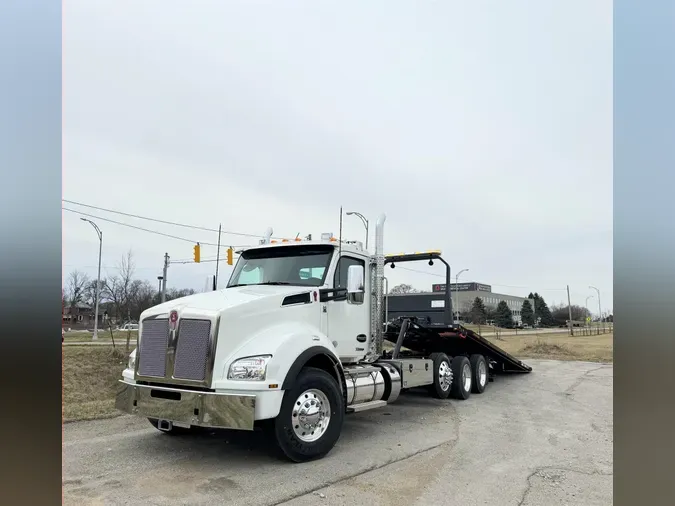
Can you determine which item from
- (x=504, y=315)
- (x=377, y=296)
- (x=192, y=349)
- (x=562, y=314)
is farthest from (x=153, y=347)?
(x=504, y=315)

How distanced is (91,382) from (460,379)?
813 centimetres

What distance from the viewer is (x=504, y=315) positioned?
237 ft

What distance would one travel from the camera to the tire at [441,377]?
9992mm

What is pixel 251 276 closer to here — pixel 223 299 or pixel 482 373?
pixel 223 299

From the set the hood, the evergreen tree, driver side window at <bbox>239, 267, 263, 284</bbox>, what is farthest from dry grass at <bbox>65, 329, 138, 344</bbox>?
the evergreen tree

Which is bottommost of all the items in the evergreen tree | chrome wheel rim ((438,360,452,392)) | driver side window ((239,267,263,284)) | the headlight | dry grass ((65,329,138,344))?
the evergreen tree

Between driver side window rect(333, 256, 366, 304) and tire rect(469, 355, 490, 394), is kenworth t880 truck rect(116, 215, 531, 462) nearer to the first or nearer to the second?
driver side window rect(333, 256, 366, 304)

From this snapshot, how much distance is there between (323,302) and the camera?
680 centimetres

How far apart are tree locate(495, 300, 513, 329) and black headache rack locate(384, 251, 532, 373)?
58635mm

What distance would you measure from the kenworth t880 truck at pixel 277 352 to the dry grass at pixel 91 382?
7.74 feet

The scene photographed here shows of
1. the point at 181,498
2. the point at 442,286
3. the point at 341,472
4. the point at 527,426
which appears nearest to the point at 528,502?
the point at 341,472

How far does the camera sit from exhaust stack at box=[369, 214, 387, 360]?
796 centimetres

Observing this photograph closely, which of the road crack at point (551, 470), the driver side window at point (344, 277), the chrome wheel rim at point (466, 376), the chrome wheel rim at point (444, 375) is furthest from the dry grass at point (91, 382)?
the chrome wheel rim at point (466, 376)

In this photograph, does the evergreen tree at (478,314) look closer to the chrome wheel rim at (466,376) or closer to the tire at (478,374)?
the tire at (478,374)
